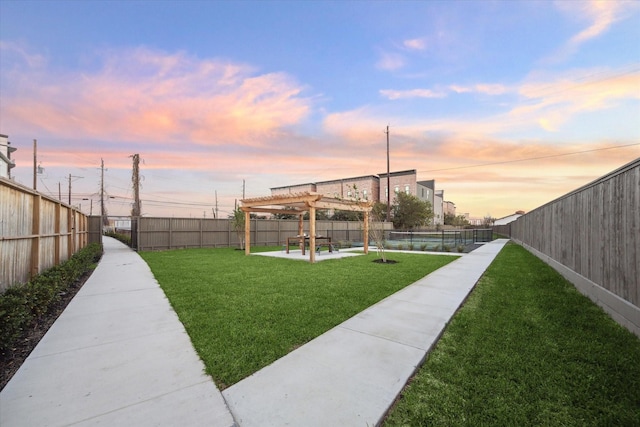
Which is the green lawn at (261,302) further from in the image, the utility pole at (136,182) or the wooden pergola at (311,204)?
the utility pole at (136,182)

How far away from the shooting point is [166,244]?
1645 cm

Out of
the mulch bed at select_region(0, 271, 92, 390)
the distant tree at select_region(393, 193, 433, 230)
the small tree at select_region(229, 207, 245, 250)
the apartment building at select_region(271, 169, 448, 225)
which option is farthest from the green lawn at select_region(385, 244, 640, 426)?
the apartment building at select_region(271, 169, 448, 225)

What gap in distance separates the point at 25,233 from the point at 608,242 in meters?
10.1

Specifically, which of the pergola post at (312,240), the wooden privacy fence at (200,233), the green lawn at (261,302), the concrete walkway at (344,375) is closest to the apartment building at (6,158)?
the wooden privacy fence at (200,233)

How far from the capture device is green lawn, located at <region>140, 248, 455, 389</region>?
122 inches

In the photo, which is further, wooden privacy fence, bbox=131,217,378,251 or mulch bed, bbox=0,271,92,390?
wooden privacy fence, bbox=131,217,378,251

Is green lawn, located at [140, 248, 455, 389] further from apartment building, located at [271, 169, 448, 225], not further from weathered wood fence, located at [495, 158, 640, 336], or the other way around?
apartment building, located at [271, 169, 448, 225]

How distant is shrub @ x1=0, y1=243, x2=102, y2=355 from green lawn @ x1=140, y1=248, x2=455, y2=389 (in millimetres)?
1811

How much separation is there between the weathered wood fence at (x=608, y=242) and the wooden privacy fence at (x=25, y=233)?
29.2 feet

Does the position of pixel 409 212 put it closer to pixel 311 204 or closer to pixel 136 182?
pixel 311 204

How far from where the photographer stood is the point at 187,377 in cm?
258

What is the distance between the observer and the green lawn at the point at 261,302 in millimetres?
3105

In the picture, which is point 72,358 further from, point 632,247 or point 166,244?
point 166,244

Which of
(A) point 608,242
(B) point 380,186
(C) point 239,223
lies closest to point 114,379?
(A) point 608,242
